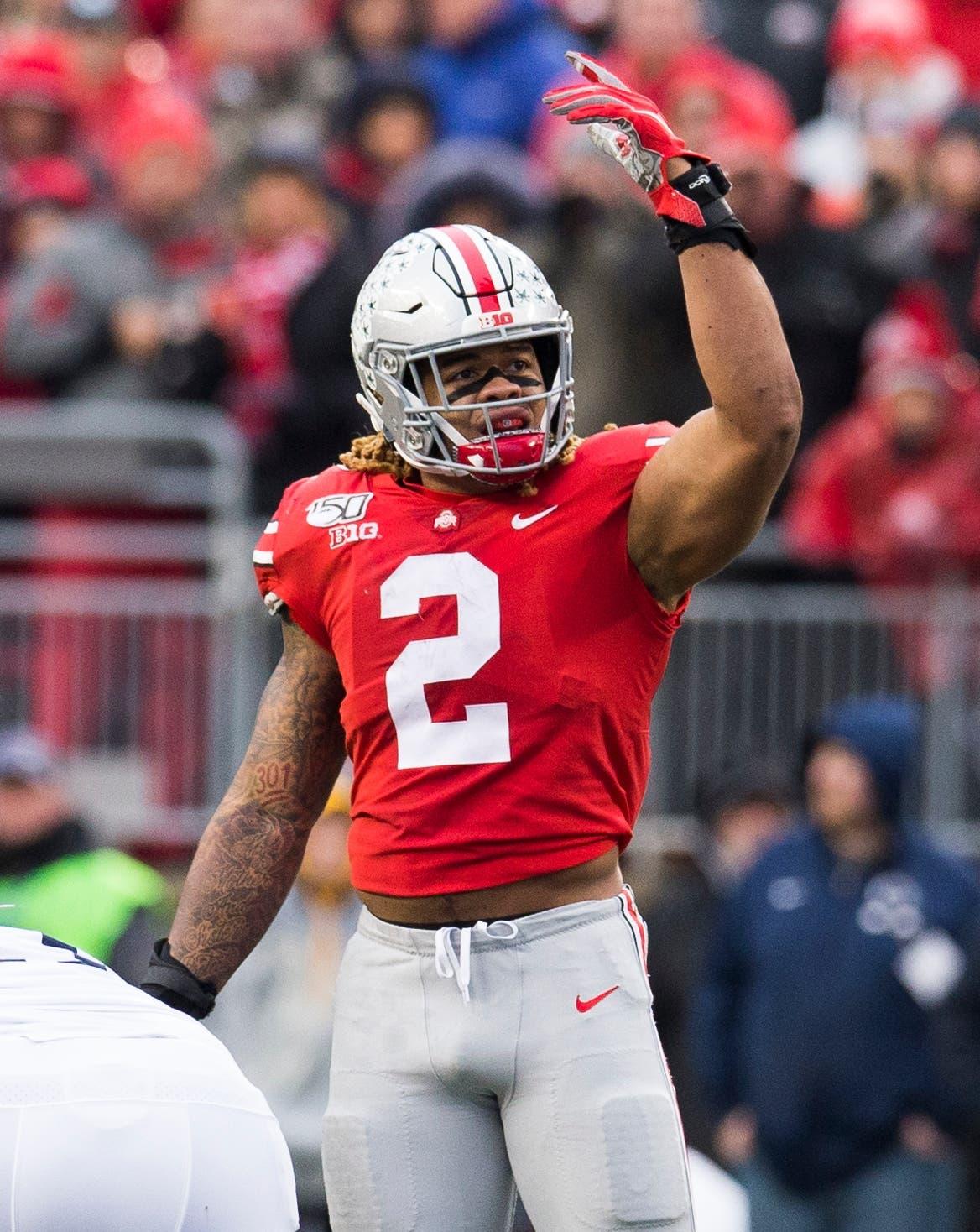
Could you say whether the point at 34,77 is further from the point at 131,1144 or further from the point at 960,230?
the point at 131,1144

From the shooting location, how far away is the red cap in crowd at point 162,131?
9.52 m

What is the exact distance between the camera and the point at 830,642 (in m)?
8.85

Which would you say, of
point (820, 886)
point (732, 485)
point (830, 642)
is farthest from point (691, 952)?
point (732, 485)

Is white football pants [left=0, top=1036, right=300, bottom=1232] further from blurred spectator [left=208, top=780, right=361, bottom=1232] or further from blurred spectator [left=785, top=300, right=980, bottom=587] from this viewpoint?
blurred spectator [left=785, top=300, right=980, bottom=587]

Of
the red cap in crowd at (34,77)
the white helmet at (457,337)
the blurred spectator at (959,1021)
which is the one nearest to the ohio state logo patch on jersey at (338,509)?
the white helmet at (457,337)

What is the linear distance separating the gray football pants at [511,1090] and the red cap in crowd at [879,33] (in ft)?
21.0

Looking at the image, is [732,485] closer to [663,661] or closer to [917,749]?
[663,661]

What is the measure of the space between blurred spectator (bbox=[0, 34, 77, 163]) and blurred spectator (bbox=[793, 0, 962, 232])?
2.95 m

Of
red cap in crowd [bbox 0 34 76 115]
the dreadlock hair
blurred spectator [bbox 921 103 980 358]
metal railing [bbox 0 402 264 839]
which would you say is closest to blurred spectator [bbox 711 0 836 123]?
blurred spectator [bbox 921 103 980 358]

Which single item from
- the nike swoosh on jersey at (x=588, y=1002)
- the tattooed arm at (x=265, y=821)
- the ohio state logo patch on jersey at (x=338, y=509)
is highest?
the ohio state logo patch on jersey at (x=338, y=509)

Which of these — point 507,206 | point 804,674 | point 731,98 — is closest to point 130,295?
point 507,206

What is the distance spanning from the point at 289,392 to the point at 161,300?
701 millimetres

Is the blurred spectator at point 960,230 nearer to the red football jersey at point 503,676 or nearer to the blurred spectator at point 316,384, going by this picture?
the blurred spectator at point 316,384

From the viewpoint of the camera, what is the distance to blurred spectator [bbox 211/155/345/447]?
9039mm
